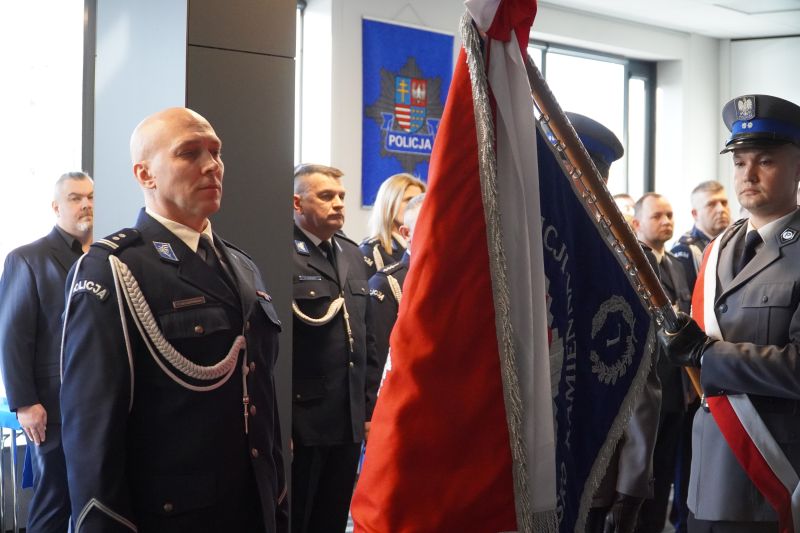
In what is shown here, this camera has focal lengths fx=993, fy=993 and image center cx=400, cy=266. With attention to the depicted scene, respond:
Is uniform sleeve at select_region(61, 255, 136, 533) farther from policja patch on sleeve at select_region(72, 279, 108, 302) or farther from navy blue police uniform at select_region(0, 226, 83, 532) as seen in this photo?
navy blue police uniform at select_region(0, 226, 83, 532)

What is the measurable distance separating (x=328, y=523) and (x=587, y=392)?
2.20 meters

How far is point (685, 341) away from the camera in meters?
2.52

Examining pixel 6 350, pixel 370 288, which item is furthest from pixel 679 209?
pixel 6 350

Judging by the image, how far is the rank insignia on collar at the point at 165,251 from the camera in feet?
7.16

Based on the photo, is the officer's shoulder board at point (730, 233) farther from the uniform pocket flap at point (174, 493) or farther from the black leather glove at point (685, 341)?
the uniform pocket flap at point (174, 493)

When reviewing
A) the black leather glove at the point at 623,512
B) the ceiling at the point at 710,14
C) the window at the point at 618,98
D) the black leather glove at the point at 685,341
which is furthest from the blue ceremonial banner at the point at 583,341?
the window at the point at 618,98

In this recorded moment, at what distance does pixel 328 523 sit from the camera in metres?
3.88

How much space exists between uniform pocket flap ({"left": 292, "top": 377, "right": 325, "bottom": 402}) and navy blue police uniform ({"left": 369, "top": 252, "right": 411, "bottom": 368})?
1.42 ft

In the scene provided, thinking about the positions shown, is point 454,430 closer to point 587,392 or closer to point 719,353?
point 587,392

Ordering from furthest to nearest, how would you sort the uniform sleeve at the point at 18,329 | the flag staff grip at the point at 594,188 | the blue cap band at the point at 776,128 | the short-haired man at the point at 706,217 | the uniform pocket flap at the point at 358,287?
the short-haired man at the point at 706,217 < the uniform pocket flap at the point at 358,287 < the uniform sleeve at the point at 18,329 < the blue cap band at the point at 776,128 < the flag staff grip at the point at 594,188

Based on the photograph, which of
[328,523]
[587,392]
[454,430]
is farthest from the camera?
[328,523]

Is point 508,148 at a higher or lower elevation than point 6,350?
higher

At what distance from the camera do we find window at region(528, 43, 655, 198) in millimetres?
9258

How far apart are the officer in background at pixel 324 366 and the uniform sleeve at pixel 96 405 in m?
1.67
